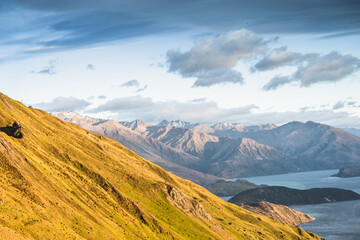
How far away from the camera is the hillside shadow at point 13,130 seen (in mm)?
156875

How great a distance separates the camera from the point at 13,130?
525ft

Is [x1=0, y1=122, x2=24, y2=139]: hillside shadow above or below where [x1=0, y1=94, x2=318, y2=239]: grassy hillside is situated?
above

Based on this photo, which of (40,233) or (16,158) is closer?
(40,233)

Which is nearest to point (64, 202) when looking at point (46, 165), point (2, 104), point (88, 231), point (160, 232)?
point (88, 231)

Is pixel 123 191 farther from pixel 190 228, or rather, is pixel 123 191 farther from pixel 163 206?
pixel 190 228

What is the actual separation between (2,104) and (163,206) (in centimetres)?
10391

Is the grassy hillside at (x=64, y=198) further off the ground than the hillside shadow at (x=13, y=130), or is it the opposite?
the hillside shadow at (x=13, y=130)

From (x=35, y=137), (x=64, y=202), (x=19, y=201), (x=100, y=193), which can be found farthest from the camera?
(x=35, y=137)

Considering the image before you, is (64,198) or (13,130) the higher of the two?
→ (13,130)

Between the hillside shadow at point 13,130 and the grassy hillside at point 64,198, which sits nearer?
the grassy hillside at point 64,198

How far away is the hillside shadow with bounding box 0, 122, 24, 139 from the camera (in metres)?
157

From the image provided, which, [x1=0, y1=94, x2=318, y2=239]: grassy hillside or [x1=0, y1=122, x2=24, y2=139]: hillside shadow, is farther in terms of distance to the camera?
[x1=0, y1=122, x2=24, y2=139]: hillside shadow

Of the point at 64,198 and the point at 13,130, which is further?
the point at 13,130

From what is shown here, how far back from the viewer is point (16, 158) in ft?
422
